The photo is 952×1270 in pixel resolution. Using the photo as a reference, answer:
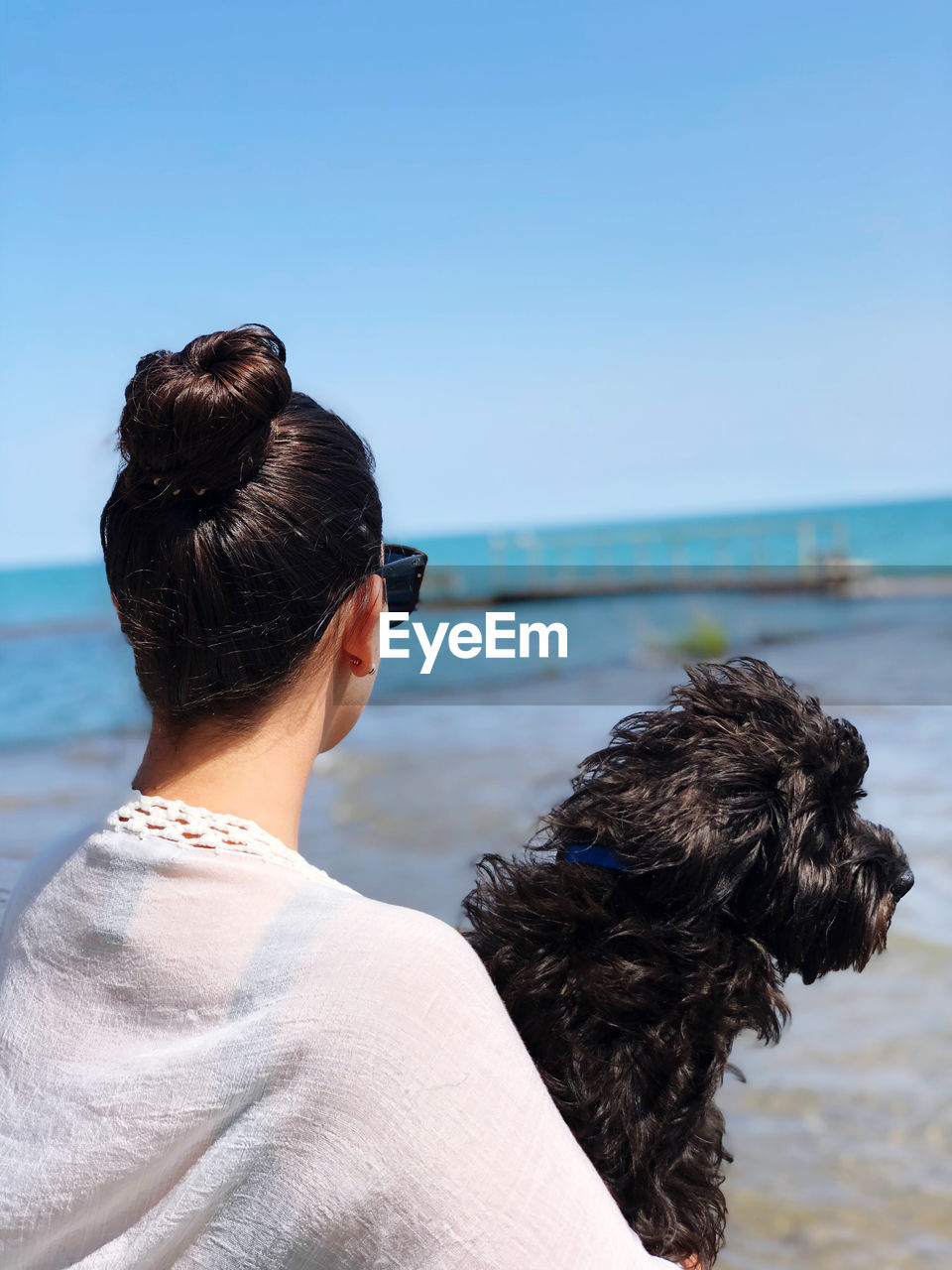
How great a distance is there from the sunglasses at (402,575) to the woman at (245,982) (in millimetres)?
147

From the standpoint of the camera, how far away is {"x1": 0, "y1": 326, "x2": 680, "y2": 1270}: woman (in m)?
0.87

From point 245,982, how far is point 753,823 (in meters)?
0.65

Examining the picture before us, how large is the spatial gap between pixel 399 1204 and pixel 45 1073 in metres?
0.34

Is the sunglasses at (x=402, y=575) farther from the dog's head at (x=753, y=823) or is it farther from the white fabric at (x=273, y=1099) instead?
the white fabric at (x=273, y=1099)

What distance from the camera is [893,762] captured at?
7.30 meters

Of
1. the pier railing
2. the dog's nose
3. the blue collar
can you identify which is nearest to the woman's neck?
the blue collar

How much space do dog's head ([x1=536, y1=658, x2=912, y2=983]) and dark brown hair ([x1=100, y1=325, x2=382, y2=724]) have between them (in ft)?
1.52

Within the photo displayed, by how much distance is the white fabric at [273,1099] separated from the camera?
2.86 ft

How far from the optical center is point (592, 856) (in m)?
1.37

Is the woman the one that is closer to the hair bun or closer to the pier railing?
the hair bun

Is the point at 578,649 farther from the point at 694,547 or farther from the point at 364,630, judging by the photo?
the point at 694,547

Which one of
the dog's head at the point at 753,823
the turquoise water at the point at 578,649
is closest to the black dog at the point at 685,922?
the dog's head at the point at 753,823

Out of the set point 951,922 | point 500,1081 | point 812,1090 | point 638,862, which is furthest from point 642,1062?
point 951,922

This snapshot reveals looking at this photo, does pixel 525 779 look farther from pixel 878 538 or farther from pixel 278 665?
pixel 878 538
